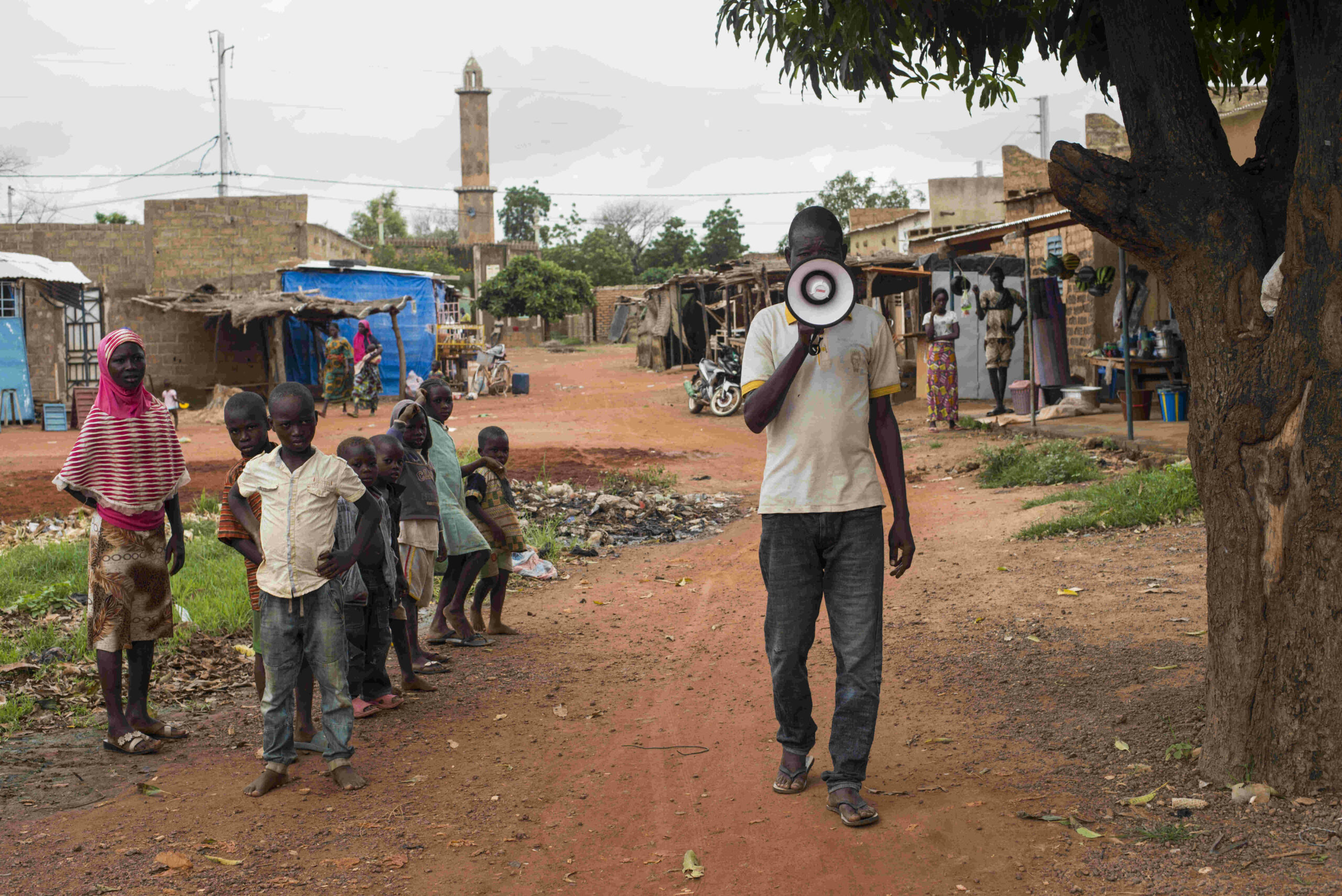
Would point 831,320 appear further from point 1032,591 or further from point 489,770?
point 1032,591

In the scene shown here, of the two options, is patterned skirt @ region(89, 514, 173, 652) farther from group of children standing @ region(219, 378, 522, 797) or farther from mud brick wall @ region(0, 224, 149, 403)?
mud brick wall @ region(0, 224, 149, 403)

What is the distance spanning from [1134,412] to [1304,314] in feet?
37.4

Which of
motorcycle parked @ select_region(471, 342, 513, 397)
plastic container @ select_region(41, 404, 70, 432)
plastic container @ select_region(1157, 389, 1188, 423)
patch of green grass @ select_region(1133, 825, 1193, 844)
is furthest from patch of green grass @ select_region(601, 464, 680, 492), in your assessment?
motorcycle parked @ select_region(471, 342, 513, 397)

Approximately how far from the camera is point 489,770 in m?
4.03

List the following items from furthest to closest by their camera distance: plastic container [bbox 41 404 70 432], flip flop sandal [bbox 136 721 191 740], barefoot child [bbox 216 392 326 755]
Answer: plastic container [bbox 41 404 70 432], flip flop sandal [bbox 136 721 191 740], barefoot child [bbox 216 392 326 755]

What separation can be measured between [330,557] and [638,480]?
885 centimetres

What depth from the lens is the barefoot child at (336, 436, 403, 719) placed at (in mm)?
4492

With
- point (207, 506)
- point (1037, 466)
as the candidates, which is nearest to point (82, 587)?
point (207, 506)

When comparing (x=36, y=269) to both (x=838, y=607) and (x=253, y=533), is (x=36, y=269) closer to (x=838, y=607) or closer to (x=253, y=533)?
(x=253, y=533)

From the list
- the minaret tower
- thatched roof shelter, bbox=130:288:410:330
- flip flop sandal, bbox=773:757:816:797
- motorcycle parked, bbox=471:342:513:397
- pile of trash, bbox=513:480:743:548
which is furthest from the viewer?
the minaret tower

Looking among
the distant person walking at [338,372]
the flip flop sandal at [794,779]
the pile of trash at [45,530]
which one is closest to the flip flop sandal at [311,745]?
the flip flop sandal at [794,779]

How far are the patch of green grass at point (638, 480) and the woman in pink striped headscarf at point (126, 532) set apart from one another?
7.30 meters

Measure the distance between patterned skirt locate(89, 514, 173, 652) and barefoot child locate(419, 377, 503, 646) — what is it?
4.36 feet

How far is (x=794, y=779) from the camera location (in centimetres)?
358
